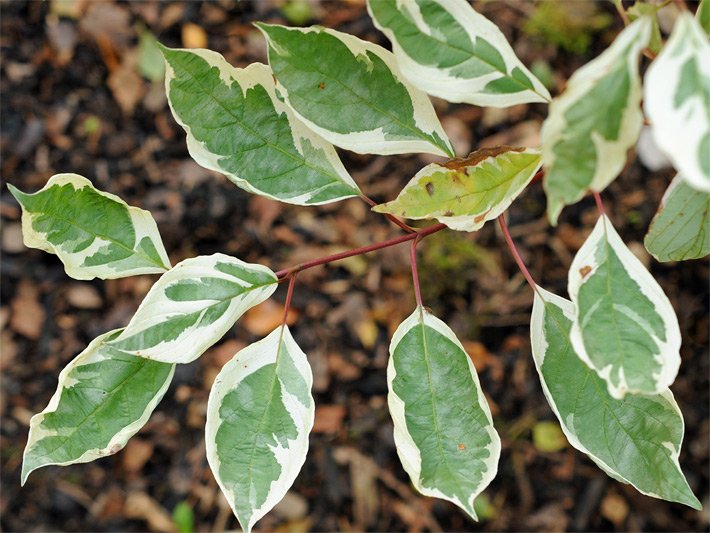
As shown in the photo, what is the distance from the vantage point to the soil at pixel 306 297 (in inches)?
74.2

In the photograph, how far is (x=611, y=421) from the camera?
33.4 inches

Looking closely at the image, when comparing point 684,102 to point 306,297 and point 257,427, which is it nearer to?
point 257,427

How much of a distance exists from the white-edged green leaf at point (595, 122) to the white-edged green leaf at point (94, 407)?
527 millimetres

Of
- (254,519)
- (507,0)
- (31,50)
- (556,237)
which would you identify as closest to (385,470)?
(556,237)

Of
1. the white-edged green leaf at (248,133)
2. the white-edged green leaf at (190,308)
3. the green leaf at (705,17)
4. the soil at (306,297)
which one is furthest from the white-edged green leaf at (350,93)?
the soil at (306,297)

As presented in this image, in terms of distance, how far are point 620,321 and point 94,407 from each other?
0.59 meters

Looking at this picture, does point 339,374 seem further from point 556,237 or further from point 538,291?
point 538,291

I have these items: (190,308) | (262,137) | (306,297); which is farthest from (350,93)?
(306,297)

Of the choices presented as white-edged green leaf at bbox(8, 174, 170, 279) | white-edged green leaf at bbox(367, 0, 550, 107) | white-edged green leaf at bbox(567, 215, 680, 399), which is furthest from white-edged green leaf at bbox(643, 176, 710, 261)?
white-edged green leaf at bbox(8, 174, 170, 279)

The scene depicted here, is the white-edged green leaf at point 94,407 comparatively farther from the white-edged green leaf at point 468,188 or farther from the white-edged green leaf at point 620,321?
the white-edged green leaf at point 620,321

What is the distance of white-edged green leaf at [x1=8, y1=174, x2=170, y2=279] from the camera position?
86 centimetres

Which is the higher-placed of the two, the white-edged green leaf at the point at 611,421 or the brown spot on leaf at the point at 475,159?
the brown spot on leaf at the point at 475,159

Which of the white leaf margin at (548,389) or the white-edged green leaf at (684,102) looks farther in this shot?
the white leaf margin at (548,389)

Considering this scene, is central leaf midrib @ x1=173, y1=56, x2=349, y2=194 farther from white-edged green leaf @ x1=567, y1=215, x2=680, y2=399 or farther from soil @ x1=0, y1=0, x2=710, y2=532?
soil @ x1=0, y1=0, x2=710, y2=532
